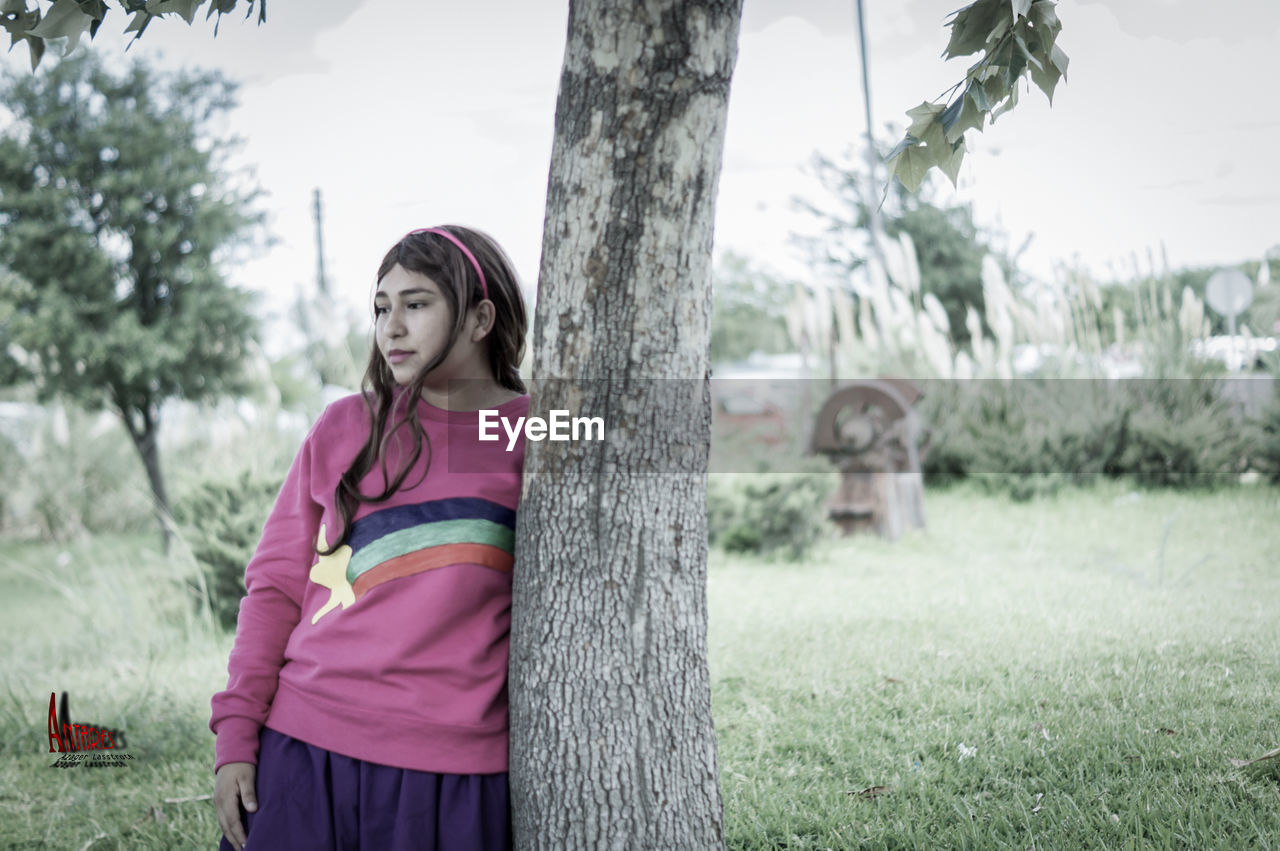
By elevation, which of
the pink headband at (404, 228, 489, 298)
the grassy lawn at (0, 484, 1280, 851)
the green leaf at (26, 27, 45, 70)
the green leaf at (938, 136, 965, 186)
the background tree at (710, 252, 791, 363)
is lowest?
the grassy lawn at (0, 484, 1280, 851)

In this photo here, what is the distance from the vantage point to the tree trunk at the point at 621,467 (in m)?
1.64

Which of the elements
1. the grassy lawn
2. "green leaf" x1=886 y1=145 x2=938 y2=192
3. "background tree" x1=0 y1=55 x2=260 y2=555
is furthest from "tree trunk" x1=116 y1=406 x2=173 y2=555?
"green leaf" x1=886 y1=145 x2=938 y2=192

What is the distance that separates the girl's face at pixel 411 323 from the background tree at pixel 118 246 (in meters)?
6.80

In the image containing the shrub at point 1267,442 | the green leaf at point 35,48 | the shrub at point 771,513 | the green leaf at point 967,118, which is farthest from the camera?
the shrub at point 1267,442

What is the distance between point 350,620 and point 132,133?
26.1ft

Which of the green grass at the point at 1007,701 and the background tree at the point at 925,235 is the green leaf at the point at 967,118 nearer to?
the green grass at the point at 1007,701

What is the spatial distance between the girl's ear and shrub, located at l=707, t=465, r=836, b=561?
12.1 feet

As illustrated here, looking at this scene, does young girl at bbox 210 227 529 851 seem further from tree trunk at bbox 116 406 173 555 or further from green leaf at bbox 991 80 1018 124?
tree trunk at bbox 116 406 173 555

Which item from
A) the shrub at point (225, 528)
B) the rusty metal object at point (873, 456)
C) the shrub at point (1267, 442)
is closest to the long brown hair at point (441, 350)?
the shrub at point (225, 528)

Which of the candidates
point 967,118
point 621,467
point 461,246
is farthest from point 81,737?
point 967,118

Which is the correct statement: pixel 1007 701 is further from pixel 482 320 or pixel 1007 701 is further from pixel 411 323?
pixel 411 323

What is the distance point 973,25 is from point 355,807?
2.03 meters

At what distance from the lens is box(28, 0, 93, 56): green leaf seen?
204cm

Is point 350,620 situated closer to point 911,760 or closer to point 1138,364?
point 911,760
